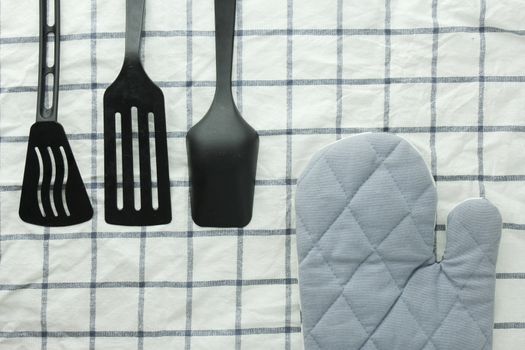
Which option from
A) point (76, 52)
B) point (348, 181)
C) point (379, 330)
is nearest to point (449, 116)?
point (348, 181)

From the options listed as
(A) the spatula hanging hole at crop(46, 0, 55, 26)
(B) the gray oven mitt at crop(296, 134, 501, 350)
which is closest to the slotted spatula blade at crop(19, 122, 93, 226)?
(A) the spatula hanging hole at crop(46, 0, 55, 26)

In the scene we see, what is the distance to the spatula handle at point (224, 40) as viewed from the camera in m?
0.76

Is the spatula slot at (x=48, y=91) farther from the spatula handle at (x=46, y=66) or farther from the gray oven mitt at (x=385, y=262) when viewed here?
the gray oven mitt at (x=385, y=262)

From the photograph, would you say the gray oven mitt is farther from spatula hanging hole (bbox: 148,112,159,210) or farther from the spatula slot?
the spatula slot

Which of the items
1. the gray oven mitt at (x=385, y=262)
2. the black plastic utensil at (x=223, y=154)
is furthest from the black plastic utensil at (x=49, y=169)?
the gray oven mitt at (x=385, y=262)

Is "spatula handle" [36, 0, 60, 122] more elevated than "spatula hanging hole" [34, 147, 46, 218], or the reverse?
"spatula handle" [36, 0, 60, 122]

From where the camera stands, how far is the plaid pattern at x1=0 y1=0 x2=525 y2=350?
2.54 ft

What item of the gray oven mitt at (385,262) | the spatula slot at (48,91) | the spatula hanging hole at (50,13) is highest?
the spatula hanging hole at (50,13)

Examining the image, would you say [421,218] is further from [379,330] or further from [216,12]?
[216,12]

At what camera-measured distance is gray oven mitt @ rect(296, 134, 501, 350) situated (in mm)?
734

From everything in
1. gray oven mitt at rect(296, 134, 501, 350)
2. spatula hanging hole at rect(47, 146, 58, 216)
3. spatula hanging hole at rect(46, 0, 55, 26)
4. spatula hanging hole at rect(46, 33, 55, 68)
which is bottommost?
gray oven mitt at rect(296, 134, 501, 350)

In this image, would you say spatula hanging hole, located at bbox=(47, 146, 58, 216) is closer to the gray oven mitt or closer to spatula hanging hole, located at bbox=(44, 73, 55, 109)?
spatula hanging hole, located at bbox=(44, 73, 55, 109)

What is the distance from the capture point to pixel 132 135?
2.53 ft

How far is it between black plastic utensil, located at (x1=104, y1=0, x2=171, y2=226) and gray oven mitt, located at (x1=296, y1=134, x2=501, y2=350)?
17 centimetres
